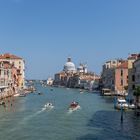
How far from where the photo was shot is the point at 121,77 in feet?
309

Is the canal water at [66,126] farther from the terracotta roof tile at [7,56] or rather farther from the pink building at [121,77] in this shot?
the terracotta roof tile at [7,56]

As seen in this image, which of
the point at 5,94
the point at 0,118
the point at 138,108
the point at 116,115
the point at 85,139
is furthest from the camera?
the point at 5,94

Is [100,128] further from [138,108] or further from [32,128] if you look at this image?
[138,108]

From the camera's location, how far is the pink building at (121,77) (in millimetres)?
92400

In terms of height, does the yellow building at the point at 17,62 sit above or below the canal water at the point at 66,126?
above

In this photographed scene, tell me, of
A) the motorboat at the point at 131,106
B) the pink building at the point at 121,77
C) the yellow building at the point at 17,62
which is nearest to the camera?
the motorboat at the point at 131,106

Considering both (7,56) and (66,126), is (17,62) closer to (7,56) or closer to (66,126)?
(7,56)

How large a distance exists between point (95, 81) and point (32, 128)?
11304 cm

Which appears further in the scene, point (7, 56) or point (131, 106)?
point (7, 56)

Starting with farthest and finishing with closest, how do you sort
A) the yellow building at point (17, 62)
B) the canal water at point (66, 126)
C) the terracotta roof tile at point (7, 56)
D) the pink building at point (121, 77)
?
1. the terracotta roof tile at point (7, 56)
2. the yellow building at point (17, 62)
3. the pink building at point (121, 77)
4. the canal water at point (66, 126)

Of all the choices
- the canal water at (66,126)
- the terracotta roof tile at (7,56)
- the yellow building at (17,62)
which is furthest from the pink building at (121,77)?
the canal water at (66,126)

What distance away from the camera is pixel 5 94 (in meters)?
72.5

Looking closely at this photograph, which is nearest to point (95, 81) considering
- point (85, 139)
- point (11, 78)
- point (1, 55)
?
point (1, 55)

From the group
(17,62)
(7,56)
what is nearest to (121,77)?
(17,62)
